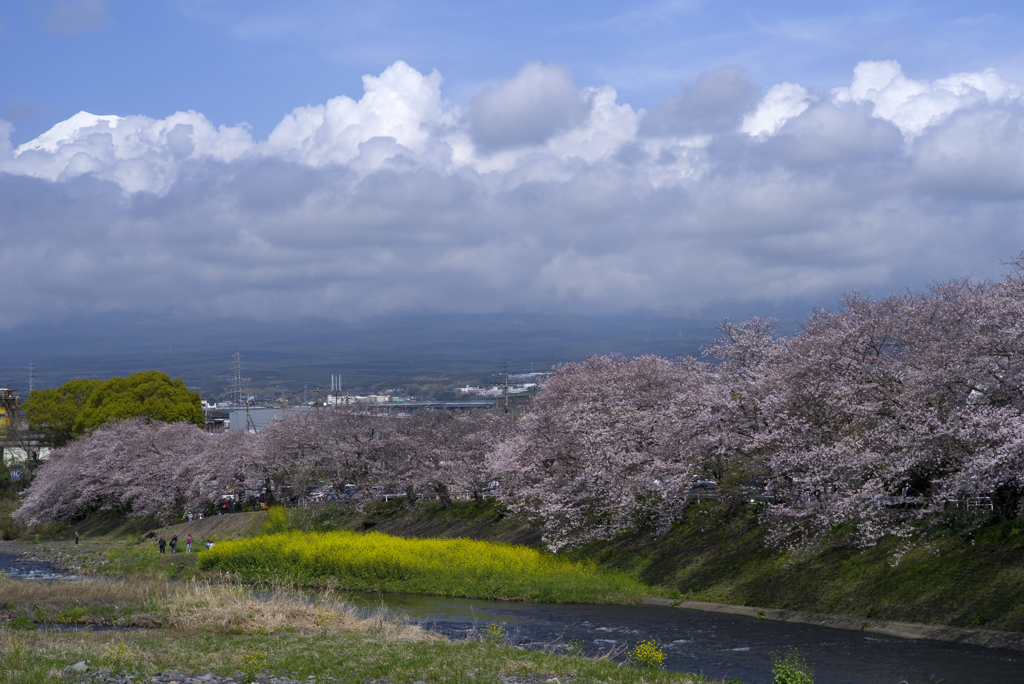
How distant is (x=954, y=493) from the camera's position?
81.0ft

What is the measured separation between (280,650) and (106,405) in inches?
3019

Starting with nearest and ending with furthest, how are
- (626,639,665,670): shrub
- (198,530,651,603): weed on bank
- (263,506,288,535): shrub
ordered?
1. (626,639,665,670): shrub
2. (198,530,651,603): weed on bank
3. (263,506,288,535): shrub

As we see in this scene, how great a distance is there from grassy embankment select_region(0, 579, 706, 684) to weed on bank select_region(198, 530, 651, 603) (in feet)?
34.8

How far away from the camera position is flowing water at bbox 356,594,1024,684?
2234 centimetres

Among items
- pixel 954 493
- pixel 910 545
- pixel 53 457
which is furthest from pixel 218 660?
pixel 53 457

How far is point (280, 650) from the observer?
69.5ft

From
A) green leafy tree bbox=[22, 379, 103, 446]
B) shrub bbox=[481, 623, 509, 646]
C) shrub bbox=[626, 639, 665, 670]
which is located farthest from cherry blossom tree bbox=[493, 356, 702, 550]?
green leafy tree bbox=[22, 379, 103, 446]

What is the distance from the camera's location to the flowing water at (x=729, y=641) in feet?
73.3

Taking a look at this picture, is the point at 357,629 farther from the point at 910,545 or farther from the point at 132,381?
the point at 132,381

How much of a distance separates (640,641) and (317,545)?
27.0 meters

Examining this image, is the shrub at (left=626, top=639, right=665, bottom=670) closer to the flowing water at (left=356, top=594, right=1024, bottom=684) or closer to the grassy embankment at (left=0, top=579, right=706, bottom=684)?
the grassy embankment at (left=0, top=579, right=706, bottom=684)

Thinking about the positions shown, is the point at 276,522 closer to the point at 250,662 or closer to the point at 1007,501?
the point at 250,662

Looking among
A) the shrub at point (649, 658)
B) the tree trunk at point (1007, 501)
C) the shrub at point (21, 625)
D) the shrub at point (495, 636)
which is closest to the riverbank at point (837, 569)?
the tree trunk at point (1007, 501)

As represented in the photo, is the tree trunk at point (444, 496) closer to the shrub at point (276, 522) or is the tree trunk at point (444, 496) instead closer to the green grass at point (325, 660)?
the shrub at point (276, 522)
